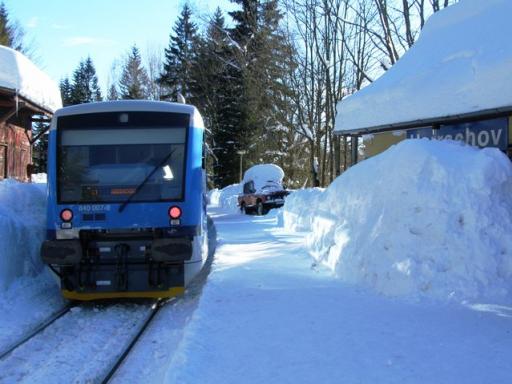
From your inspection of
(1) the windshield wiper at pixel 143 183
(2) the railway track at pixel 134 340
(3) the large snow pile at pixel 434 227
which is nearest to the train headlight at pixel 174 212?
(1) the windshield wiper at pixel 143 183

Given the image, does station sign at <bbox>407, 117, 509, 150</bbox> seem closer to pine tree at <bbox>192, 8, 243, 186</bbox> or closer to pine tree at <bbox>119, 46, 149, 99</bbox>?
pine tree at <bbox>192, 8, 243, 186</bbox>

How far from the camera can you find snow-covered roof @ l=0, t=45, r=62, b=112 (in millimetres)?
13781

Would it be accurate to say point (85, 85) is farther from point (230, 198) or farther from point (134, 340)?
point (134, 340)

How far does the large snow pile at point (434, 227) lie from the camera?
6527 millimetres

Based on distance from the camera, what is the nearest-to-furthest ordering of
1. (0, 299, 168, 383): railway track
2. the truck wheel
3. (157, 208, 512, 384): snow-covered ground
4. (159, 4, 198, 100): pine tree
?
(157, 208, 512, 384): snow-covered ground, (0, 299, 168, 383): railway track, the truck wheel, (159, 4, 198, 100): pine tree

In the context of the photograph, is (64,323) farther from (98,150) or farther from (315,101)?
(315,101)

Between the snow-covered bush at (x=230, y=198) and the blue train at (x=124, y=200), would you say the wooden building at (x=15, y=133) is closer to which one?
the blue train at (x=124, y=200)

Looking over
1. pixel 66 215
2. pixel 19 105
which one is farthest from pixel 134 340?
pixel 19 105

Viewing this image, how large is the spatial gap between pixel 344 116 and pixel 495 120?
15.3ft

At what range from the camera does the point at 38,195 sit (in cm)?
1085

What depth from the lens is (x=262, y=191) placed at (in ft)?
87.5

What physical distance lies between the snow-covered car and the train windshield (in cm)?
1796

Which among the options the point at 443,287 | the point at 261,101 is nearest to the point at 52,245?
the point at 443,287

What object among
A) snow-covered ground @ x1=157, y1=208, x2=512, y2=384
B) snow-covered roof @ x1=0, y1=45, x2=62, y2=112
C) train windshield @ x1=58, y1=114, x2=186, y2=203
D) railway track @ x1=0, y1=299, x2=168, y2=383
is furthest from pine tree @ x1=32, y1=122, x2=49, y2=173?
snow-covered ground @ x1=157, y1=208, x2=512, y2=384
